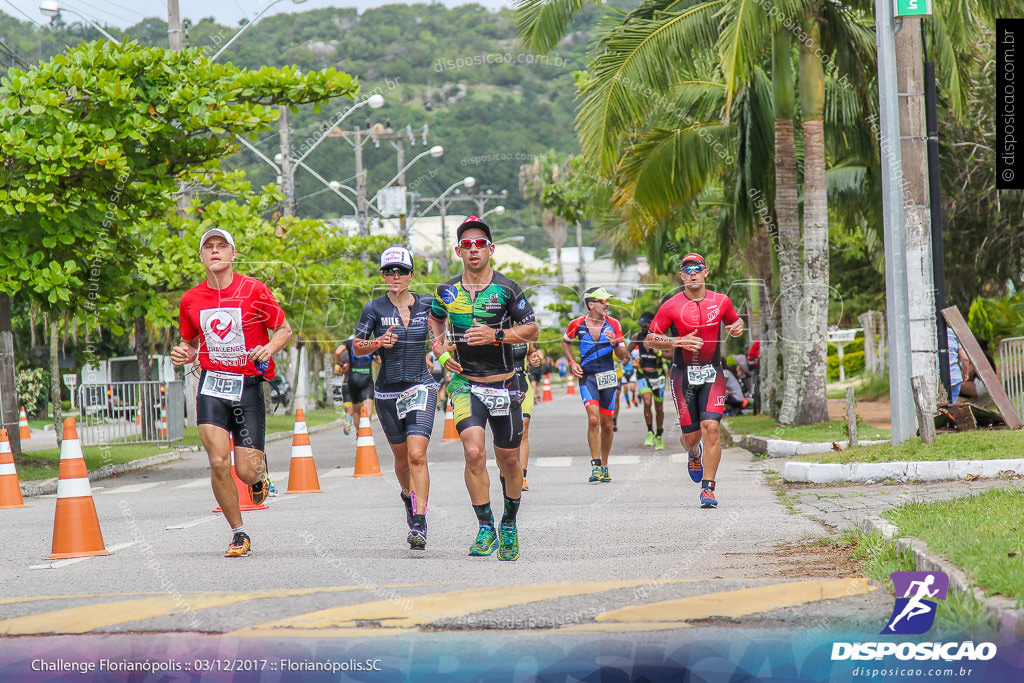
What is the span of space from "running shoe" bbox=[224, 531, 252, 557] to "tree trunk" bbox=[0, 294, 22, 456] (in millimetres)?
11416

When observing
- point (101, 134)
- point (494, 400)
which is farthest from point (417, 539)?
point (101, 134)

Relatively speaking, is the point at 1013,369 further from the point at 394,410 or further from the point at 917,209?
the point at 394,410

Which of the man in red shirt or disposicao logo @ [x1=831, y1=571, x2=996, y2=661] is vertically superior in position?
the man in red shirt

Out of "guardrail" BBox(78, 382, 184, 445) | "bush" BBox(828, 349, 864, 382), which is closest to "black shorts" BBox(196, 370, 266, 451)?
"guardrail" BBox(78, 382, 184, 445)

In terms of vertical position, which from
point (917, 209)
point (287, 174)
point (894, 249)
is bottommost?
point (894, 249)

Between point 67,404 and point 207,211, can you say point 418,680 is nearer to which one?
point 207,211

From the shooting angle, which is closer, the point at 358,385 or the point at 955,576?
the point at 955,576

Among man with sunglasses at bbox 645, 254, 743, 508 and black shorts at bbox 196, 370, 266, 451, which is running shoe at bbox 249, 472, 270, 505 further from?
man with sunglasses at bbox 645, 254, 743, 508

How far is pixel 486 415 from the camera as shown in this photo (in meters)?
8.02

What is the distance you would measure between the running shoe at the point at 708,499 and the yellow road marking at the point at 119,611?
455cm

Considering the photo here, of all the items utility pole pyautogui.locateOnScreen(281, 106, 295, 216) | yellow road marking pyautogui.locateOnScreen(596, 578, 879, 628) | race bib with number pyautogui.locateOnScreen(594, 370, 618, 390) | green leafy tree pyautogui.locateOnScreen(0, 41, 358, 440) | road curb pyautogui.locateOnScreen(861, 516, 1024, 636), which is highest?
utility pole pyautogui.locateOnScreen(281, 106, 295, 216)

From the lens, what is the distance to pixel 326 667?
5059mm

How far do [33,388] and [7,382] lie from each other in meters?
30.0

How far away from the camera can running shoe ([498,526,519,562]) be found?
25.8 ft
